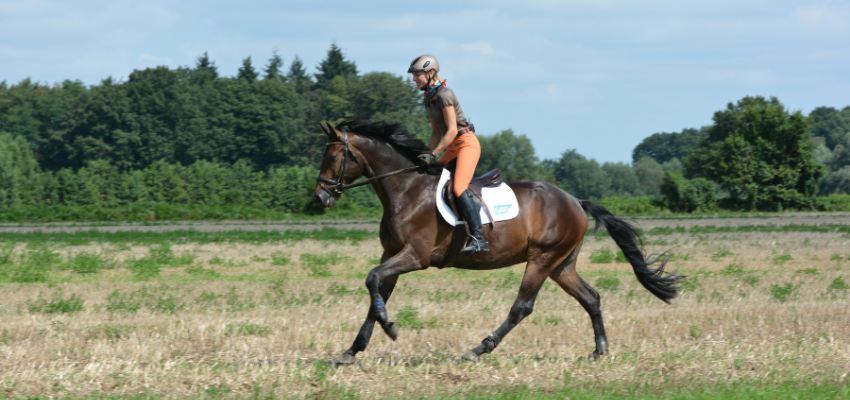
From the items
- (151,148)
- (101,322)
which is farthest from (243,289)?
(151,148)

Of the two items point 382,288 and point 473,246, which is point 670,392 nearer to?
point 473,246

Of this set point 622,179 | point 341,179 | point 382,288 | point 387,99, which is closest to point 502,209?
point 382,288

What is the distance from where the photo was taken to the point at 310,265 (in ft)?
56.4

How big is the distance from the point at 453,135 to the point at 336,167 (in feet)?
4.03

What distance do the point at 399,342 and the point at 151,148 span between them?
75.9m

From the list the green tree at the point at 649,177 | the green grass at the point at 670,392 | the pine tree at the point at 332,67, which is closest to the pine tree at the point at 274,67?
the pine tree at the point at 332,67

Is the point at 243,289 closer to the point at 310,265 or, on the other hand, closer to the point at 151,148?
the point at 310,265

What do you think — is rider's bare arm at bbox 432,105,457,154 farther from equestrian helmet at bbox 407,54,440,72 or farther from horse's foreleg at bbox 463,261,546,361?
horse's foreleg at bbox 463,261,546,361

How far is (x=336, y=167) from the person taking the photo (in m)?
7.57

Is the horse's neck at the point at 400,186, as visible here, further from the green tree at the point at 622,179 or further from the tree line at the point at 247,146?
the green tree at the point at 622,179

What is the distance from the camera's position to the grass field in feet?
21.7

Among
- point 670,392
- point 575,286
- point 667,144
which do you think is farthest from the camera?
point 667,144

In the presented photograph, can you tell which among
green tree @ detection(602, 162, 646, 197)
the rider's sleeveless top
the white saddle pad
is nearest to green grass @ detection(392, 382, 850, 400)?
the white saddle pad

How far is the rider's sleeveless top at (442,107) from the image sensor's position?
7574 millimetres
